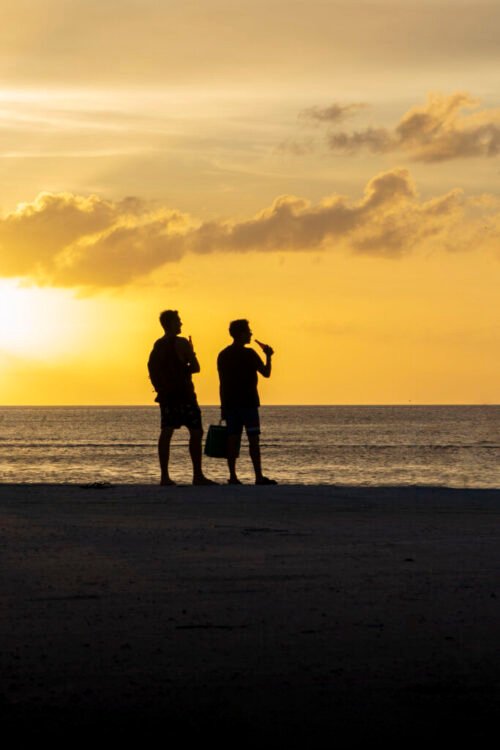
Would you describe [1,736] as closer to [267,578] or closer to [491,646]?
[491,646]

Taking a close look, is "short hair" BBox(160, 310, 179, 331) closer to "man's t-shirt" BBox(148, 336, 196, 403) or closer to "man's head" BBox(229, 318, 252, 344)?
"man's t-shirt" BBox(148, 336, 196, 403)

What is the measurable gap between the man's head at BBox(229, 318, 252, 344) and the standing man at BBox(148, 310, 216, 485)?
0.71 m

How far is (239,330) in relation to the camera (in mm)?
15000

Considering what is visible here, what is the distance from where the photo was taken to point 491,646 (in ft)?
17.1

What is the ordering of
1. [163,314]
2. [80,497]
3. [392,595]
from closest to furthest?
[392,595], [80,497], [163,314]

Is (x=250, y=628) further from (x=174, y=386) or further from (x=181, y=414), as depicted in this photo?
(x=174, y=386)

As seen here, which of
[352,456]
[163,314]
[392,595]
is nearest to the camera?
[392,595]

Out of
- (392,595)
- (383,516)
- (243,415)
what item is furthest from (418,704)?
(243,415)

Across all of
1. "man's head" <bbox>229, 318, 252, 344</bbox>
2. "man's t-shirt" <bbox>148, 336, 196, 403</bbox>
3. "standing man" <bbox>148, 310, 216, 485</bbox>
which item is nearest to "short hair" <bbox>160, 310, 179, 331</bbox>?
"standing man" <bbox>148, 310, 216, 485</bbox>

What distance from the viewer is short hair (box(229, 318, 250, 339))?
1498cm

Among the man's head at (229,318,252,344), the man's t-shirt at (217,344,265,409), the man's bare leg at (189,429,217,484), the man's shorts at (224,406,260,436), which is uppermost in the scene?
the man's head at (229,318,252,344)

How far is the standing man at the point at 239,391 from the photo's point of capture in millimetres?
14680

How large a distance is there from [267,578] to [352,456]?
1691 inches

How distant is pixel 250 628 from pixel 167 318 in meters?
9.20
